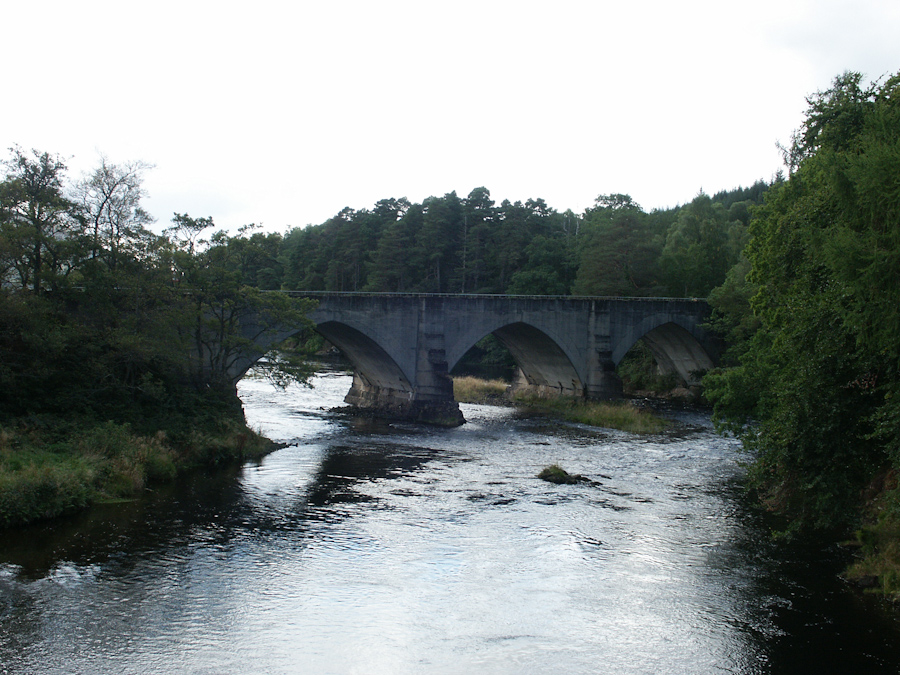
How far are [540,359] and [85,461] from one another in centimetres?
3613

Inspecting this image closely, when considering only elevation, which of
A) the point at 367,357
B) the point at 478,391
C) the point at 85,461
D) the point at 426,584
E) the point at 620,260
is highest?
the point at 620,260

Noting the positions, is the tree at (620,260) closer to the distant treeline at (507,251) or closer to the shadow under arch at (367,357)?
the distant treeline at (507,251)

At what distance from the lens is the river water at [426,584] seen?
12.3 meters

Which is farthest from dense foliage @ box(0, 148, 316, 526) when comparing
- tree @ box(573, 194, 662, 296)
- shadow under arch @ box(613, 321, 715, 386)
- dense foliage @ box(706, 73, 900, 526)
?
tree @ box(573, 194, 662, 296)

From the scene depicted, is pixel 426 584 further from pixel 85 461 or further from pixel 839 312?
pixel 85 461

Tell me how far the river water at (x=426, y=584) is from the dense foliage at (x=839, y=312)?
2.41 m

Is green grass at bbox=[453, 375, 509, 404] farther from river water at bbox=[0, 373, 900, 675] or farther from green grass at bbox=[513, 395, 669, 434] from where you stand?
river water at bbox=[0, 373, 900, 675]

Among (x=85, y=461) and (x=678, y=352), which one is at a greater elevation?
(x=678, y=352)

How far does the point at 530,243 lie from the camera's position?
78688 mm

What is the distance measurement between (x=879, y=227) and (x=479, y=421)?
3068 centimetres

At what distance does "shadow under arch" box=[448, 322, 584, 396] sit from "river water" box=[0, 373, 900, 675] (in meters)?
23.9

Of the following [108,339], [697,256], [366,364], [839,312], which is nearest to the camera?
[839,312]

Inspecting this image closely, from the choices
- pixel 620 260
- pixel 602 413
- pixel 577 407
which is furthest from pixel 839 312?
pixel 620 260

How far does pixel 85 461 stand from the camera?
21172 mm
